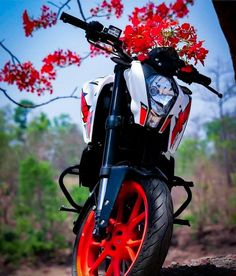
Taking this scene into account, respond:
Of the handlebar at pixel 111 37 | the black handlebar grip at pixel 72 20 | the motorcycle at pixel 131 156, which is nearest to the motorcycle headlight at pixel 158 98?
Answer: the motorcycle at pixel 131 156

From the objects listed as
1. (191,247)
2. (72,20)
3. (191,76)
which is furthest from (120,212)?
(191,247)

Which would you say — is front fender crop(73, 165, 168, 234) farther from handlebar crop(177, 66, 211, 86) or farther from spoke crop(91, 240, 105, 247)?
handlebar crop(177, 66, 211, 86)

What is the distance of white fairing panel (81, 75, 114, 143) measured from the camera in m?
2.30

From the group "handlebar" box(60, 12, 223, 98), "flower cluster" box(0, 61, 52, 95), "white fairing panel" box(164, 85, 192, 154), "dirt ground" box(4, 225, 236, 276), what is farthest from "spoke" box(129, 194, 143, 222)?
"dirt ground" box(4, 225, 236, 276)

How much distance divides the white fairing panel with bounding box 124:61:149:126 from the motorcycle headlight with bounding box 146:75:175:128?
23 mm

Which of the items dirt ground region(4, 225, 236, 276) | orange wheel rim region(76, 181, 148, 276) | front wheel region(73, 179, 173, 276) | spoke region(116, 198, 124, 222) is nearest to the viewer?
front wheel region(73, 179, 173, 276)

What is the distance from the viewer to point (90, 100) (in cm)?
235

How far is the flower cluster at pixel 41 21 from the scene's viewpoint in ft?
13.5

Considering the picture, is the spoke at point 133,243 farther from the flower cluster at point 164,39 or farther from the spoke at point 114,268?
the flower cluster at point 164,39

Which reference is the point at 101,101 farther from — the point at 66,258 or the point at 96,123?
the point at 66,258

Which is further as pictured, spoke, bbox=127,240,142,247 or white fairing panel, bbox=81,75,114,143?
white fairing panel, bbox=81,75,114,143

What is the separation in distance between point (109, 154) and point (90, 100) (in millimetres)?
368

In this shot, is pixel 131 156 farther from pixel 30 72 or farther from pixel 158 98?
pixel 30 72

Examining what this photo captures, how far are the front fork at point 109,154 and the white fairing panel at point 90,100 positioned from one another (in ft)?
0.40
